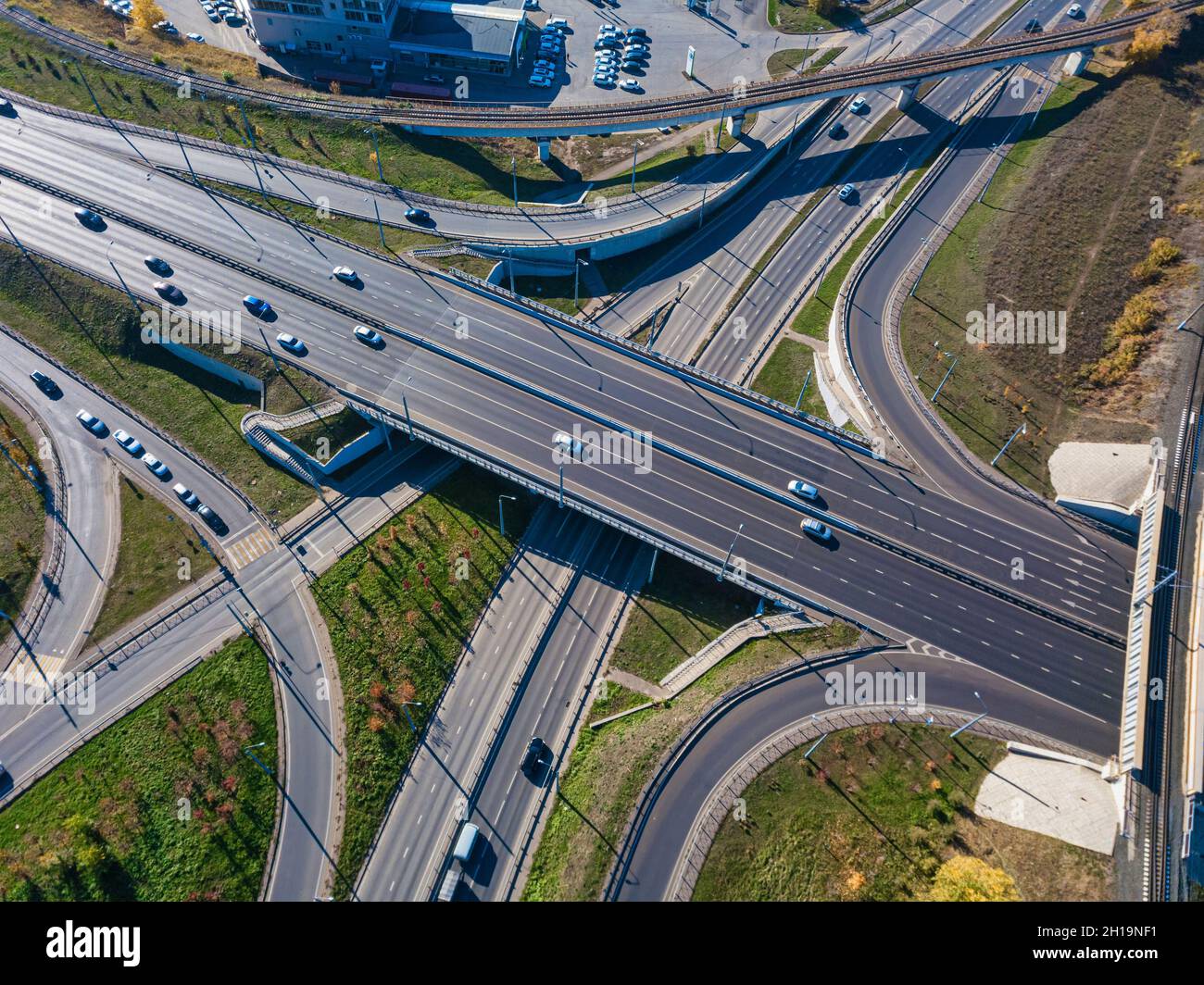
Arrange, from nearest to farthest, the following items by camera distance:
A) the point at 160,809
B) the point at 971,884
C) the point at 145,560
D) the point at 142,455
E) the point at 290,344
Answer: the point at 971,884
the point at 160,809
the point at 145,560
the point at 142,455
the point at 290,344

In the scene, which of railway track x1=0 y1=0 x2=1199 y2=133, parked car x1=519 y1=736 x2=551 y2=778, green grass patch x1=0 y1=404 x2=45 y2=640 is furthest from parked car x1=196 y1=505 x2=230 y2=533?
railway track x1=0 y1=0 x2=1199 y2=133

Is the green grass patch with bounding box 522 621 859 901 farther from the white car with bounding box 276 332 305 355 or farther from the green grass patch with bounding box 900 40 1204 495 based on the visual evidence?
the white car with bounding box 276 332 305 355

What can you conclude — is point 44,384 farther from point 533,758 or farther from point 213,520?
point 533,758

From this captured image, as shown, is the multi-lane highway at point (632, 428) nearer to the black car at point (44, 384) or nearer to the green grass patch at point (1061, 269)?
the green grass patch at point (1061, 269)

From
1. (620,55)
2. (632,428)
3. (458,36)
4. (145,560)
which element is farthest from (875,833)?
(458,36)

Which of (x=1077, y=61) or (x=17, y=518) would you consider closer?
(x=17, y=518)
